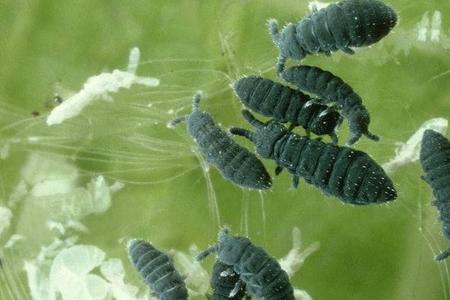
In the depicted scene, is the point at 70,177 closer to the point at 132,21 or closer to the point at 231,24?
the point at 132,21

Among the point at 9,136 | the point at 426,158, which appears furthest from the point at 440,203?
the point at 9,136

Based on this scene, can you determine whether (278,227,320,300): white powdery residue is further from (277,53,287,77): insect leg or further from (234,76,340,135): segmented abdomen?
(277,53,287,77): insect leg

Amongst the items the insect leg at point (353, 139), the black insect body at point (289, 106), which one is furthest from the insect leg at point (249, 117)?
the insect leg at point (353, 139)

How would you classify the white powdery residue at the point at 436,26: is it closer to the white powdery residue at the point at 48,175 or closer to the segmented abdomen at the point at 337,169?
the segmented abdomen at the point at 337,169

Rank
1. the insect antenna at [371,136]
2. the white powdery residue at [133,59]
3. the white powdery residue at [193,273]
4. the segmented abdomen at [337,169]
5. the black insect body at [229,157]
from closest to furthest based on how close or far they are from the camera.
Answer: the segmented abdomen at [337,169]
the black insect body at [229,157]
the insect antenna at [371,136]
the white powdery residue at [193,273]
the white powdery residue at [133,59]

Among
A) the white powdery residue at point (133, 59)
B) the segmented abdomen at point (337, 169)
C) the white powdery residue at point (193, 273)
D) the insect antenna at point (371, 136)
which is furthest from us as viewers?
the white powdery residue at point (133, 59)

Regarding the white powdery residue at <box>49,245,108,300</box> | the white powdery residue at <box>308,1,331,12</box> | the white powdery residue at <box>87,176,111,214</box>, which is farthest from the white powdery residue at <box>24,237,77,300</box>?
the white powdery residue at <box>308,1,331,12</box>
